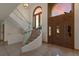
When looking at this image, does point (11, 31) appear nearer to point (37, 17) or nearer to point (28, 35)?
point (37, 17)

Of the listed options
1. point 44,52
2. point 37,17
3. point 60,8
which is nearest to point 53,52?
point 44,52

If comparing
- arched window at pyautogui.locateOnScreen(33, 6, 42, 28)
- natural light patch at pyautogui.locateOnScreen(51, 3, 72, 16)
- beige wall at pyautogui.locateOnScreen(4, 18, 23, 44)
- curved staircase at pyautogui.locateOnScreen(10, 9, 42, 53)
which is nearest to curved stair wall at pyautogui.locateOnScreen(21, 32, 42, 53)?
curved staircase at pyautogui.locateOnScreen(10, 9, 42, 53)

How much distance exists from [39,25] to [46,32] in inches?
22.2

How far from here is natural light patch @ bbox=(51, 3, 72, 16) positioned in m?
5.82

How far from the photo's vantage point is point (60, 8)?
629 centimetres

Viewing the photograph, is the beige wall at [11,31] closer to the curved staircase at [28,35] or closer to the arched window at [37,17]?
the curved staircase at [28,35]

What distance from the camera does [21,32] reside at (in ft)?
25.7

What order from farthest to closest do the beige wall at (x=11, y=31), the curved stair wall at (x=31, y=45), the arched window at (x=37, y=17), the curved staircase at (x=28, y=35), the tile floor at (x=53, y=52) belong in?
the beige wall at (x=11, y=31), the arched window at (x=37, y=17), the curved staircase at (x=28, y=35), the curved stair wall at (x=31, y=45), the tile floor at (x=53, y=52)

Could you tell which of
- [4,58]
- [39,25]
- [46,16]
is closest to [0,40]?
[39,25]

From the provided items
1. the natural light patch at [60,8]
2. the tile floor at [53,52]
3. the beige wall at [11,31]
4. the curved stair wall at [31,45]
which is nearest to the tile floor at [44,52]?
the tile floor at [53,52]

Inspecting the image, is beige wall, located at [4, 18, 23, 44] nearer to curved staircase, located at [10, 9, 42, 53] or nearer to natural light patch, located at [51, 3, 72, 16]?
curved staircase, located at [10, 9, 42, 53]

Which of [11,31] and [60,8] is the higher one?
[60,8]

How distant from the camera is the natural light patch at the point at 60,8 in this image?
5.82m

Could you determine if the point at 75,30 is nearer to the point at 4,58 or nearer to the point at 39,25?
the point at 39,25
